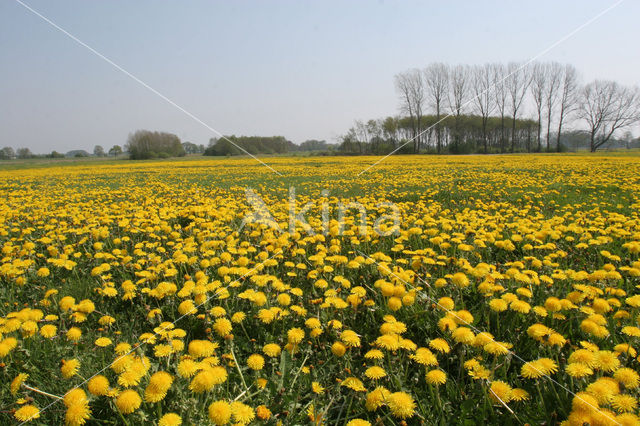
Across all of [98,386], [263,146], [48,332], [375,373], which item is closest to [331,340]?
[375,373]

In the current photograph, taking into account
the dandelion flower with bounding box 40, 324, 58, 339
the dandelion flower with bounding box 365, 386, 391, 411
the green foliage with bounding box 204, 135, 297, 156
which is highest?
the green foliage with bounding box 204, 135, 297, 156

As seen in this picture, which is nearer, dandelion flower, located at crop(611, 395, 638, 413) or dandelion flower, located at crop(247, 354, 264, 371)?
dandelion flower, located at crop(611, 395, 638, 413)

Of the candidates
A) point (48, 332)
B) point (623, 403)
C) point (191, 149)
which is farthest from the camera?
point (191, 149)

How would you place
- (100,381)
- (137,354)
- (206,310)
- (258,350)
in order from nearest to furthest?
(100,381), (137,354), (258,350), (206,310)

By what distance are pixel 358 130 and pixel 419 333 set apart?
236 feet

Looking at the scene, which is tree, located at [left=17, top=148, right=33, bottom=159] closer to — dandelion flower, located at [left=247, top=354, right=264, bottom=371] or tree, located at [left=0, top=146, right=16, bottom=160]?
tree, located at [left=0, top=146, right=16, bottom=160]

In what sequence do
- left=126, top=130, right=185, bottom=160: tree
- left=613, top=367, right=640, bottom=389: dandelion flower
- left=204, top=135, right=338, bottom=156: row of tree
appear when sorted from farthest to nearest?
left=126, top=130, right=185, bottom=160: tree → left=204, top=135, right=338, bottom=156: row of tree → left=613, top=367, right=640, bottom=389: dandelion flower

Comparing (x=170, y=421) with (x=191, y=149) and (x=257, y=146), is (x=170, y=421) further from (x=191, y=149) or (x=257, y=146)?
(x=191, y=149)

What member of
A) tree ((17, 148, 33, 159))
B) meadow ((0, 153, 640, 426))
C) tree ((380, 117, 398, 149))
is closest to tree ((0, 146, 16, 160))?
tree ((17, 148, 33, 159))

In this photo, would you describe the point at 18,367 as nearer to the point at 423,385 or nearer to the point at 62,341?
the point at 62,341

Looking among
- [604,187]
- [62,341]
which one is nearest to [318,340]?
[62,341]

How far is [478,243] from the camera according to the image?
11.8ft

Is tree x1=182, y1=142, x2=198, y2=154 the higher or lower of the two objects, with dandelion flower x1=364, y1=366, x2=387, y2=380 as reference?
higher

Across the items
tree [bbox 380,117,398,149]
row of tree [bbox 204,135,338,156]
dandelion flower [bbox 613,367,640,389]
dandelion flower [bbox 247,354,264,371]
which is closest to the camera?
dandelion flower [bbox 613,367,640,389]
